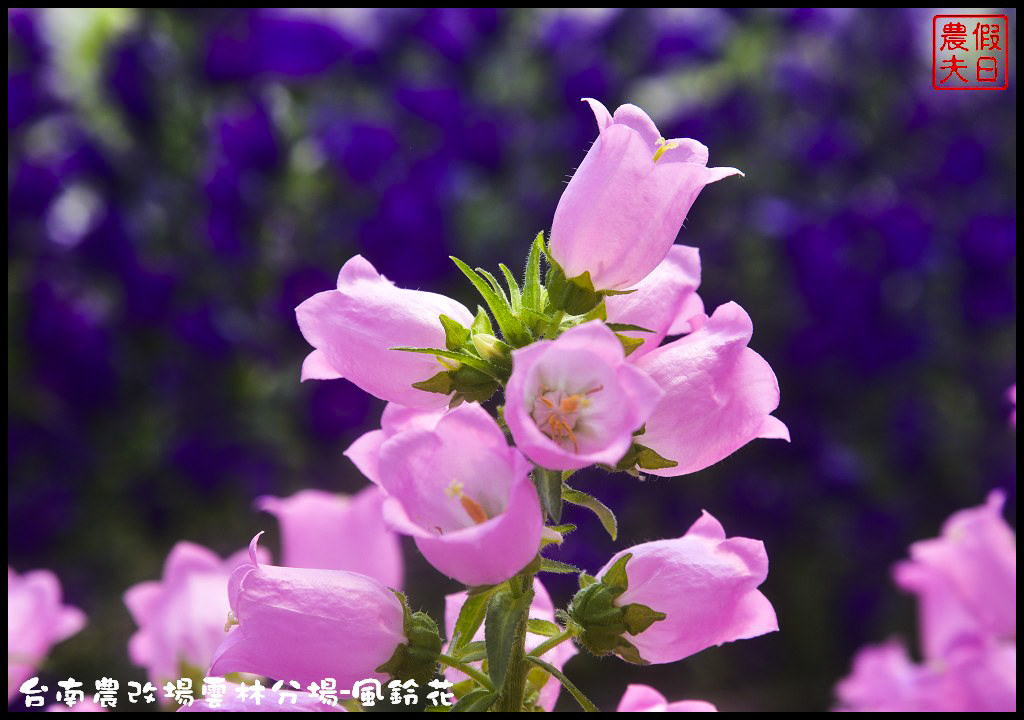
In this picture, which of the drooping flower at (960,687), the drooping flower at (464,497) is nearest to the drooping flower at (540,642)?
the drooping flower at (464,497)

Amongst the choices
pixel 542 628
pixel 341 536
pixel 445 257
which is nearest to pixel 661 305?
pixel 542 628

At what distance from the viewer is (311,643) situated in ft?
2.87

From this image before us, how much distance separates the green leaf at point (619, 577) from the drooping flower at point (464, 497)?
4.9 inches

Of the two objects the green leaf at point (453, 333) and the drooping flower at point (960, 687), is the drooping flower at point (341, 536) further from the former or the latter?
the drooping flower at point (960, 687)

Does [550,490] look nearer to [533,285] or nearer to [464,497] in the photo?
[464,497]

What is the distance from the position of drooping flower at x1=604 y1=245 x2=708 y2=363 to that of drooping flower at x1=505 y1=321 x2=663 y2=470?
0.31 ft

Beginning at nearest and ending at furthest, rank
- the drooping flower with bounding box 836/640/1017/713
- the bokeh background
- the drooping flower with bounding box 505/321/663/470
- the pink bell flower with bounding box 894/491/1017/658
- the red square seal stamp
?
the drooping flower with bounding box 505/321/663/470
the drooping flower with bounding box 836/640/1017/713
the pink bell flower with bounding box 894/491/1017/658
the red square seal stamp
the bokeh background

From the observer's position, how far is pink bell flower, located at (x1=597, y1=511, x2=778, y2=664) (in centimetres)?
89

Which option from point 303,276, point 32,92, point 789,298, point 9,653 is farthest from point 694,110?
point 9,653

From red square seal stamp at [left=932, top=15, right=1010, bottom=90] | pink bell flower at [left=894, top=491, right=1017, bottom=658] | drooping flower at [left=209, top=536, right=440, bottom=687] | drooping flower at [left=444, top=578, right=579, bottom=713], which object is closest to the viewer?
drooping flower at [left=209, top=536, right=440, bottom=687]

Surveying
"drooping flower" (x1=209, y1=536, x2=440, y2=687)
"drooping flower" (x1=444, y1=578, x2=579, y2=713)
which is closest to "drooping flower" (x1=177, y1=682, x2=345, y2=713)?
"drooping flower" (x1=209, y1=536, x2=440, y2=687)

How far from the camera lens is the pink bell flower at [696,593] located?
893mm

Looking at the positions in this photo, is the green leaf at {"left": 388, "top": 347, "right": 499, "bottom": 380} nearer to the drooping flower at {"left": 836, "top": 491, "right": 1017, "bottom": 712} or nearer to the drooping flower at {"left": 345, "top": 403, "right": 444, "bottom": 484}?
the drooping flower at {"left": 345, "top": 403, "right": 444, "bottom": 484}

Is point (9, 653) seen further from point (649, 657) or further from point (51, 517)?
point (51, 517)
